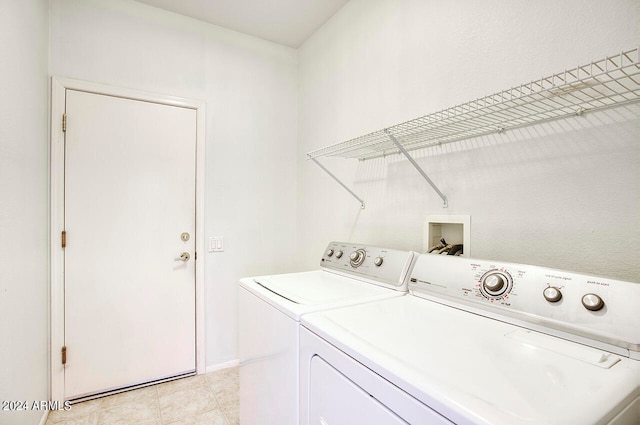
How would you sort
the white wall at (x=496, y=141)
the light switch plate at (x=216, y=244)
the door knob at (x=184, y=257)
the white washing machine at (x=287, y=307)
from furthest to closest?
the light switch plate at (x=216, y=244)
the door knob at (x=184, y=257)
the white washing machine at (x=287, y=307)
the white wall at (x=496, y=141)

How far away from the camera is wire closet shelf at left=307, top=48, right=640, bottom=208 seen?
83 cm

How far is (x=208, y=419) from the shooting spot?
1832 mm

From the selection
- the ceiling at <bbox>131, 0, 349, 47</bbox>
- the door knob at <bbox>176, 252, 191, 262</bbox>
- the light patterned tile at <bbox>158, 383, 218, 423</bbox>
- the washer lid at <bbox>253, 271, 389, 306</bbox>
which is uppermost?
the ceiling at <bbox>131, 0, 349, 47</bbox>

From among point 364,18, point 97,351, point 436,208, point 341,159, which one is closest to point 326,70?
point 364,18

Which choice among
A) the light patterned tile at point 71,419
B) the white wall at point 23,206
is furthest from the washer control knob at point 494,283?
the light patterned tile at point 71,419

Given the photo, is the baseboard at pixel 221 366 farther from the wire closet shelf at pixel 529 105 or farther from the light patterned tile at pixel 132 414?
the wire closet shelf at pixel 529 105

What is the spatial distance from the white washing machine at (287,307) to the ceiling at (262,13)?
1.75 m

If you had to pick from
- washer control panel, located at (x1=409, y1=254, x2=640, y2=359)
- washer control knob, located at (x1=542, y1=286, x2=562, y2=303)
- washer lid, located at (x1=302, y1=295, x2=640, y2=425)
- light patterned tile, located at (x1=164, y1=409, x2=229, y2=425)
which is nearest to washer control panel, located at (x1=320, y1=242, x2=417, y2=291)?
washer control panel, located at (x1=409, y1=254, x2=640, y2=359)

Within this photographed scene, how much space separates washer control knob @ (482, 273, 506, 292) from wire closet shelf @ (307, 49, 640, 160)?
0.54 meters

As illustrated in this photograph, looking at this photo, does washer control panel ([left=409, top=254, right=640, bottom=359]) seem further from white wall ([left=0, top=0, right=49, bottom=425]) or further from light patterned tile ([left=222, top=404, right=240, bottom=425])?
white wall ([left=0, top=0, right=49, bottom=425])

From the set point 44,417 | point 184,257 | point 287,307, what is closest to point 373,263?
point 287,307

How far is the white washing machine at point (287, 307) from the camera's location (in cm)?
108

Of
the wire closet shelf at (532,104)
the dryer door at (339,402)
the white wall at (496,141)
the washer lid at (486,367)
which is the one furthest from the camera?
the white wall at (496,141)

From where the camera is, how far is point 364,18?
196 centimetres
